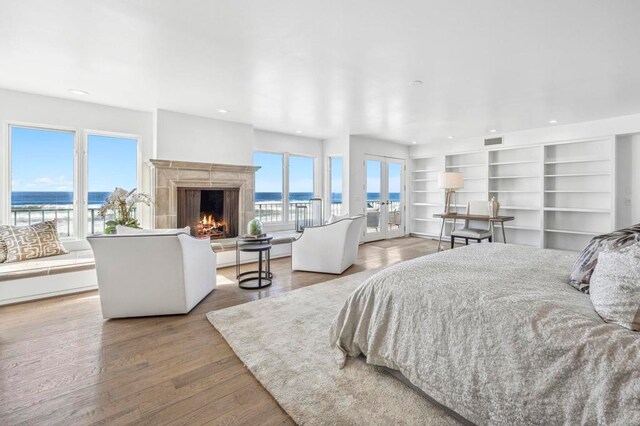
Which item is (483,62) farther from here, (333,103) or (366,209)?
(366,209)

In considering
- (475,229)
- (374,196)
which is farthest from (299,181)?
(475,229)

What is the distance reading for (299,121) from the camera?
5.30m

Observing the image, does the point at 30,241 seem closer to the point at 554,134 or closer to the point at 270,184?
the point at 270,184

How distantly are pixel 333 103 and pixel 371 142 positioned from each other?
2.96 metres

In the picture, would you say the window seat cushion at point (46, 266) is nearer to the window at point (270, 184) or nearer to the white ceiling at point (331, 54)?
the white ceiling at point (331, 54)

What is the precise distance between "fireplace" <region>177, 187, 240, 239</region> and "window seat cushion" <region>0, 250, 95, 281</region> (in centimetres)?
154

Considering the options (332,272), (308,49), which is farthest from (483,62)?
(332,272)

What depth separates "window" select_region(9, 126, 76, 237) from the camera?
4.01 meters

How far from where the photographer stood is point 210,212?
5.45 meters

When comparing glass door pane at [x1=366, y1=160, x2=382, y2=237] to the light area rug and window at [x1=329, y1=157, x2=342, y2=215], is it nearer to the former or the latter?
window at [x1=329, y1=157, x2=342, y2=215]

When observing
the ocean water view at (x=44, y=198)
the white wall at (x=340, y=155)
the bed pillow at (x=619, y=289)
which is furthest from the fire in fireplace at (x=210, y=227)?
the bed pillow at (x=619, y=289)

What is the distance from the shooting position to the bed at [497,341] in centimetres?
110

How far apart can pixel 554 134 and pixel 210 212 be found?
645cm

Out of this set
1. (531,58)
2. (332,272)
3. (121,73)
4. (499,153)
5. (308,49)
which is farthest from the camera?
(499,153)
